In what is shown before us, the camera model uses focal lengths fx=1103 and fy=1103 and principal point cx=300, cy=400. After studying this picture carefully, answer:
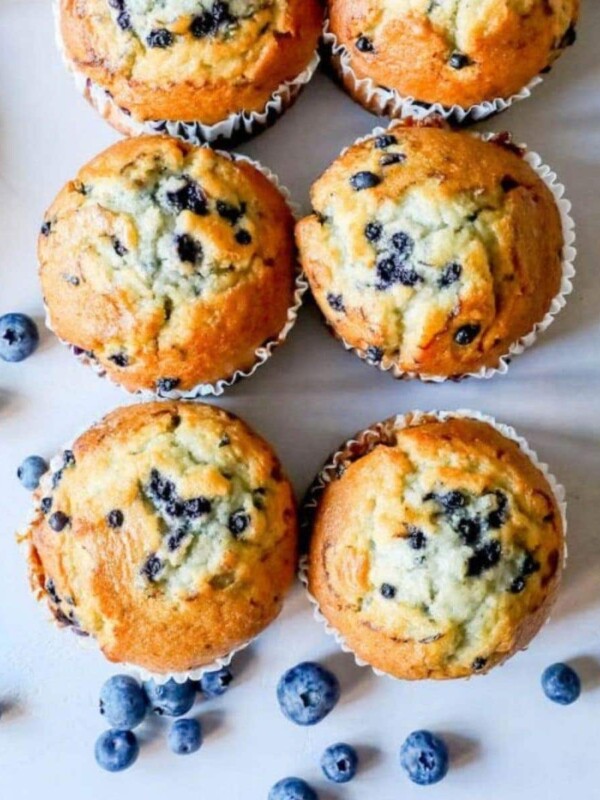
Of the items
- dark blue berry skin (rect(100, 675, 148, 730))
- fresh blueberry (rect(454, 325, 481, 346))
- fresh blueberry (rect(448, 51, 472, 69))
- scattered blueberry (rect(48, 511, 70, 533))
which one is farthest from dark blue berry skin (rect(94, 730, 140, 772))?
fresh blueberry (rect(448, 51, 472, 69))

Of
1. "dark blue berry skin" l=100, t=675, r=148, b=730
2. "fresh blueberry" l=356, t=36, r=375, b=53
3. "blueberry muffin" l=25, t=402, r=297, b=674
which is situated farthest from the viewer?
"dark blue berry skin" l=100, t=675, r=148, b=730

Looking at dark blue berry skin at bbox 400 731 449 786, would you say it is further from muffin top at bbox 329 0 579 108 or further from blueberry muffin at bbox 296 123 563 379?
muffin top at bbox 329 0 579 108

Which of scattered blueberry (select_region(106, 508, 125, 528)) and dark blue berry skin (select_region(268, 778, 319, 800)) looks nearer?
scattered blueberry (select_region(106, 508, 125, 528))

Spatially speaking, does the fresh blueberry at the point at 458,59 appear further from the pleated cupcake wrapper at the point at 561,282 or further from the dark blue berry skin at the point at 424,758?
the dark blue berry skin at the point at 424,758

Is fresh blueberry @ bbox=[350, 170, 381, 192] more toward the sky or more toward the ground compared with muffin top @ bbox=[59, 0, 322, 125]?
more toward the ground

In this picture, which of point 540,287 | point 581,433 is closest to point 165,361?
point 540,287

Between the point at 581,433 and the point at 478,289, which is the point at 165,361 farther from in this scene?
the point at 581,433
